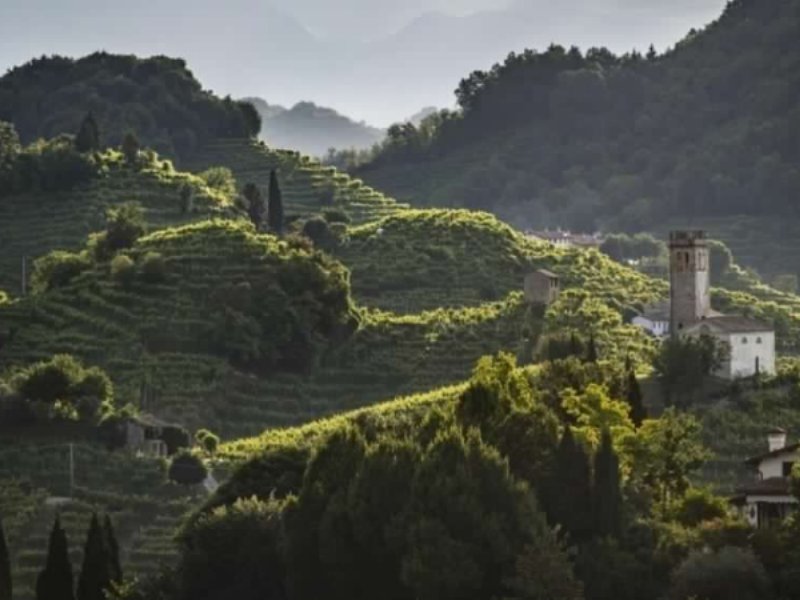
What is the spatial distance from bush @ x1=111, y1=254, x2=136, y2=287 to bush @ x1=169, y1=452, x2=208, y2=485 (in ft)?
68.2

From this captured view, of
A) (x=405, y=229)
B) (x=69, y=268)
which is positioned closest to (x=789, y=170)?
(x=405, y=229)

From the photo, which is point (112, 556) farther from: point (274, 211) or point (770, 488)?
point (274, 211)

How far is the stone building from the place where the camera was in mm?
107875

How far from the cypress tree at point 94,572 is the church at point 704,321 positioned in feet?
96.5

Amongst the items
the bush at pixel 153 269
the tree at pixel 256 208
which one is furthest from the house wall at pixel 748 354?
the tree at pixel 256 208

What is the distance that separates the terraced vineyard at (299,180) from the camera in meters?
136

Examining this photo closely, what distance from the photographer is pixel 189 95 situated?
161 meters

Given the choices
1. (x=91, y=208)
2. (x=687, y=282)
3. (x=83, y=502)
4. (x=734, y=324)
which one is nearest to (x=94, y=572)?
(x=83, y=502)

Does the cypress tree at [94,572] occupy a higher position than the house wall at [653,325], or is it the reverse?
the house wall at [653,325]

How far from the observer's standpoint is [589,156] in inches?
7844

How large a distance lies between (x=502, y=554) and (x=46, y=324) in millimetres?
46150

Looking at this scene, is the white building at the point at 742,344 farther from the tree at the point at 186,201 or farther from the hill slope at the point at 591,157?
the hill slope at the point at 591,157

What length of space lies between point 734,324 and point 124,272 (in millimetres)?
24721

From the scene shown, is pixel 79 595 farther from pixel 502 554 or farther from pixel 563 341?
pixel 563 341
